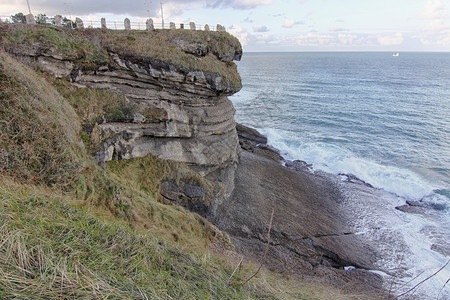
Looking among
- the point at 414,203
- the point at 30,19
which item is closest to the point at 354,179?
the point at 414,203

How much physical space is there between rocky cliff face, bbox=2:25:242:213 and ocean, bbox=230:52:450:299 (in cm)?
1013

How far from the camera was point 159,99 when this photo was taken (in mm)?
15086

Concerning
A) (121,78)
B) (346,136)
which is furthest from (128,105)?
(346,136)

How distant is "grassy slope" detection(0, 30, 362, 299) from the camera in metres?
3.72

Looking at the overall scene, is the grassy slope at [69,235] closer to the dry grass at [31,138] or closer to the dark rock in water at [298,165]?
the dry grass at [31,138]

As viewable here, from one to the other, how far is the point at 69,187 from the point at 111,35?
426 inches

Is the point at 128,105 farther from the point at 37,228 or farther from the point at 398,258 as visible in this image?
the point at 398,258

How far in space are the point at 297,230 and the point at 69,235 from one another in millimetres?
12351

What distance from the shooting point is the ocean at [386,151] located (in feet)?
48.1

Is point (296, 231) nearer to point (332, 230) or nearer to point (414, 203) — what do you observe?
point (332, 230)

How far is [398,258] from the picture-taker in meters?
13.9

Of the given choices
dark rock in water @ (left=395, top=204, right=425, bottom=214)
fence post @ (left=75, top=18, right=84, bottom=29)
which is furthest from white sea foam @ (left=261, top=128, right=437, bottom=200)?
fence post @ (left=75, top=18, right=84, bottom=29)

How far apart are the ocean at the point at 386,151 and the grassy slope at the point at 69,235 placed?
13.3ft

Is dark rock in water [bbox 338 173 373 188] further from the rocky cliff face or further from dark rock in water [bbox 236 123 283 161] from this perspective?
the rocky cliff face
